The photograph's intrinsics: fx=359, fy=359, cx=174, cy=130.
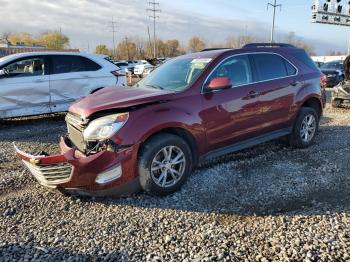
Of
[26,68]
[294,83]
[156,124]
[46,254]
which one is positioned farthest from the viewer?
[26,68]

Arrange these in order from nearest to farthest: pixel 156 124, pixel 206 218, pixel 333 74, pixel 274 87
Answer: pixel 206 218 → pixel 156 124 → pixel 274 87 → pixel 333 74

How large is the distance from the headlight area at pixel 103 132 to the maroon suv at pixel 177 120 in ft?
0.04

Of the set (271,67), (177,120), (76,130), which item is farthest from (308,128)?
(76,130)

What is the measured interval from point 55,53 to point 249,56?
546 cm

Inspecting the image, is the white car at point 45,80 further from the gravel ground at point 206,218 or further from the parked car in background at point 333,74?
the parked car in background at point 333,74

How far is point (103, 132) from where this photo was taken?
13.6 ft

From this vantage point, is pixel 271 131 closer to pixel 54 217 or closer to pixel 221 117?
pixel 221 117

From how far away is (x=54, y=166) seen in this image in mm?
4152

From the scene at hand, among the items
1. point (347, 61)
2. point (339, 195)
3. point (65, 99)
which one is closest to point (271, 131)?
point (339, 195)

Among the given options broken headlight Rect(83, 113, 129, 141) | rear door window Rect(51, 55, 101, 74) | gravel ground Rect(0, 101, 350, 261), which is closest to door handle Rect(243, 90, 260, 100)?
gravel ground Rect(0, 101, 350, 261)

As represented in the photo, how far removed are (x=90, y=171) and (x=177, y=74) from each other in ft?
6.74

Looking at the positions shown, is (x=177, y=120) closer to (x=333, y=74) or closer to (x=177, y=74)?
(x=177, y=74)

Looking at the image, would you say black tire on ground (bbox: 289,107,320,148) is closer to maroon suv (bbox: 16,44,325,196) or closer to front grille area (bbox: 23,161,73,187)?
maroon suv (bbox: 16,44,325,196)

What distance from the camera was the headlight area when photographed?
4.10 m
